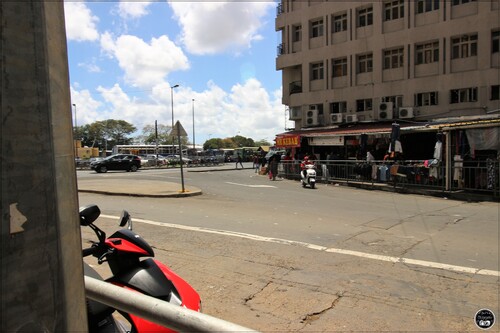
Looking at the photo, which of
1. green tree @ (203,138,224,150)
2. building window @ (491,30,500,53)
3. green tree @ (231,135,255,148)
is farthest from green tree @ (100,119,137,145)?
building window @ (491,30,500,53)

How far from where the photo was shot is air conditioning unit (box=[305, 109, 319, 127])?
3520 centimetres

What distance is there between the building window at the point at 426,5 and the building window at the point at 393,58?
2914 millimetres

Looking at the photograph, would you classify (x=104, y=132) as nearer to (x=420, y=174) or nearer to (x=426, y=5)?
(x=426, y=5)

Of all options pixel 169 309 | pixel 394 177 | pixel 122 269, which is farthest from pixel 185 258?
pixel 394 177

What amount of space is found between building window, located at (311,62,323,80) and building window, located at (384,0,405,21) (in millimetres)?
6601

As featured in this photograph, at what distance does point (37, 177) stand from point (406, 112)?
30.7 metres

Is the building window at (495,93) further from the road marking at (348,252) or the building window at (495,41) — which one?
the road marking at (348,252)

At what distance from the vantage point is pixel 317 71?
36.6 metres

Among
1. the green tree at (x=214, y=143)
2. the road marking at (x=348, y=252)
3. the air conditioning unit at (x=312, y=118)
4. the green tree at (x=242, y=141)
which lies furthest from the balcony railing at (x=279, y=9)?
the green tree at (x=242, y=141)

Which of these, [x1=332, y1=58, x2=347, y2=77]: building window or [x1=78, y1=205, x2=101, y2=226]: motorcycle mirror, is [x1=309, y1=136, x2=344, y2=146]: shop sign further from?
[x1=78, y1=205, x2=101, y2=226]: motorcycle mirror

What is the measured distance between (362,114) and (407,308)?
2950 centimetres

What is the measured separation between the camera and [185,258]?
6742mm

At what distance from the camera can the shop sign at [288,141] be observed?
30.2 m

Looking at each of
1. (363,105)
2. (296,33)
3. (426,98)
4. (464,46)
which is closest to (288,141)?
(363,105)
